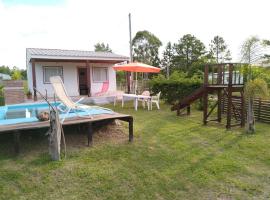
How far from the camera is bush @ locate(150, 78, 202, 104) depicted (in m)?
11.8

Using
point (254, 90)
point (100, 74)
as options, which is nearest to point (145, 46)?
point (100, 74)

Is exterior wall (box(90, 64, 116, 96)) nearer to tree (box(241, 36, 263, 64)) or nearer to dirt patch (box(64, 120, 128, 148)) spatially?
dirt patch (box(64, 120, 128, 148))

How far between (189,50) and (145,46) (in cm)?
748

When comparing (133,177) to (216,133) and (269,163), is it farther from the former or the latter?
(216,133)

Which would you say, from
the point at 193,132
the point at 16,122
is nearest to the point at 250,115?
the point at 193,132

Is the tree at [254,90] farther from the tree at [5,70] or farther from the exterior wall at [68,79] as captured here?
the tree at [5,70]

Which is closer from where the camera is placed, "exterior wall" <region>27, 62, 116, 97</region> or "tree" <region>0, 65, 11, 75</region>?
"exterior wall" <region>27, 62, 116, 97</region>

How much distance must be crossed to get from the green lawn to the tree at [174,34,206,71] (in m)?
33.5

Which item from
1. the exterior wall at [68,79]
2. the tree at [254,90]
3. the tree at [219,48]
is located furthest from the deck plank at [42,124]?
the tree at [219,48]

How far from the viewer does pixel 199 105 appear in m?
11.3

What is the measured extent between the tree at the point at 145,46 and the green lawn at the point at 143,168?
35.5m

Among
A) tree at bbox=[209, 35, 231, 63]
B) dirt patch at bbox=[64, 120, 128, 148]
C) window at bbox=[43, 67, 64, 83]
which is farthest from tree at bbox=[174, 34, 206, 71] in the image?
dirt patch at bbox=[64, 120, 128, 148]

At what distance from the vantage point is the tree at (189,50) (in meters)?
38.6

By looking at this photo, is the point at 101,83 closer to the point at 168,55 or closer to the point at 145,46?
the point at 145,46
